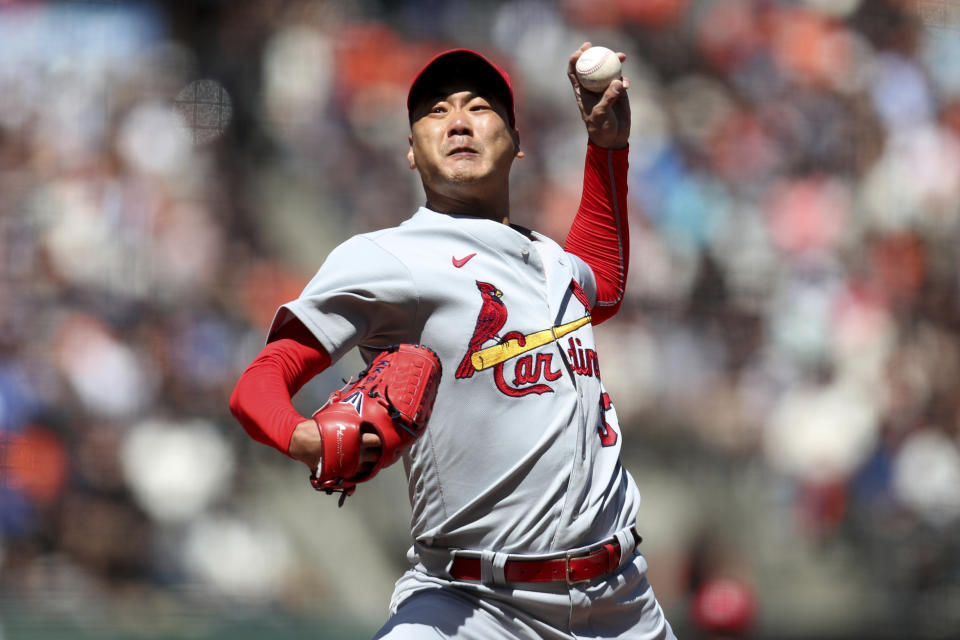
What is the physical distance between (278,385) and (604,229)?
94 cm

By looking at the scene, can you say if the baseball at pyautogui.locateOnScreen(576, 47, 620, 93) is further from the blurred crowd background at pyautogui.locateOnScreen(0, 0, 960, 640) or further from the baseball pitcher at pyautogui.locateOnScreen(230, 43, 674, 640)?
the blurred crowd background at pyautogui.locateOnScreen(0, 0, 960, 640)

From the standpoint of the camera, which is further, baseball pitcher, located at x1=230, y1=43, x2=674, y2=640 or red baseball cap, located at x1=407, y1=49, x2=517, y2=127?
red baseball cap, located at x1=407, y1=49, x2=517, y2=127

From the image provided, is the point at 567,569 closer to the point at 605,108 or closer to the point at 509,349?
the point at 509,349

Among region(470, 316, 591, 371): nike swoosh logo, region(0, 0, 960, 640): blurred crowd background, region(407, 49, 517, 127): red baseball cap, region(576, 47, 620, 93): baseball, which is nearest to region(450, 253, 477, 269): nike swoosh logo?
region(470, 316, 591, 371): nike swoosh logo

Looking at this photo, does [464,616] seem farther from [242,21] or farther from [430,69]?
[242,21]

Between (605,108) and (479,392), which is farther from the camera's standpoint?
(605,108)

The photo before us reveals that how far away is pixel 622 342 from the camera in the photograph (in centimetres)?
475

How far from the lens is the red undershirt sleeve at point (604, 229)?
7.06ft

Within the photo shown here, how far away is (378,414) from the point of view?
4.68ft

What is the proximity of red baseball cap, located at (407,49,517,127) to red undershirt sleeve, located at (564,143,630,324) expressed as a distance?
0.88 ft

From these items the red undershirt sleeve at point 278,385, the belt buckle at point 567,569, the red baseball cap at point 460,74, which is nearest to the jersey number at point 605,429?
the belt buckle at point 567,569

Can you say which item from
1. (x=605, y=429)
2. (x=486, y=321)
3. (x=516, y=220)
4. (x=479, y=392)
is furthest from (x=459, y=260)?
(x=516, y=220)

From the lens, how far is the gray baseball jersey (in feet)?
5.47

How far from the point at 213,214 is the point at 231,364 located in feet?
2.18
